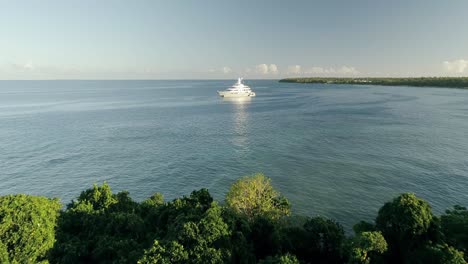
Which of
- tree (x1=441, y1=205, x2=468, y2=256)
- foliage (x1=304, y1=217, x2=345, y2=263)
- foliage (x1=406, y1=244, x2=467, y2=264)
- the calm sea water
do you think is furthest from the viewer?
the calm sea water

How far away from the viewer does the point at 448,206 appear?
42344 millimetres

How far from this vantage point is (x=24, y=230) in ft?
69.6

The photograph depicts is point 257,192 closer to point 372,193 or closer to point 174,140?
point 372,193

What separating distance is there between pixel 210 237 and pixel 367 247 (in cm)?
1104

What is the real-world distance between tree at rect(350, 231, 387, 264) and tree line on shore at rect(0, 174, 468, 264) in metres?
0.07

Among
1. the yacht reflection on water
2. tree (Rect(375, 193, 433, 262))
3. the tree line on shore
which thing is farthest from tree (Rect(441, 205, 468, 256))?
the yacht reflection on water

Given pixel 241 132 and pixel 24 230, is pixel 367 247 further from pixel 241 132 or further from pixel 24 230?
pixel 241 132

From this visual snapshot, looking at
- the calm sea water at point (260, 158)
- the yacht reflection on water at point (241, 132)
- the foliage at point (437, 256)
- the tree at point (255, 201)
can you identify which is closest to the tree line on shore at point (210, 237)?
the foliage at point (437, 256)

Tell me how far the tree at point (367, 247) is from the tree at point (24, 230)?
2275 cm

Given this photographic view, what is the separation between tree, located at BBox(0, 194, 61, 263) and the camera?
20.5 meters

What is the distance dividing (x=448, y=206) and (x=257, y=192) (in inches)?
1187

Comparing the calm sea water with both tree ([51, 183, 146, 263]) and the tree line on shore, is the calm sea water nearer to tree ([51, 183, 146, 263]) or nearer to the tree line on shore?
the tree line on shore

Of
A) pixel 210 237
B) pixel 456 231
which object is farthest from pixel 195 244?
pixel 456 231

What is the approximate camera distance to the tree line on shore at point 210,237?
2008 cm
